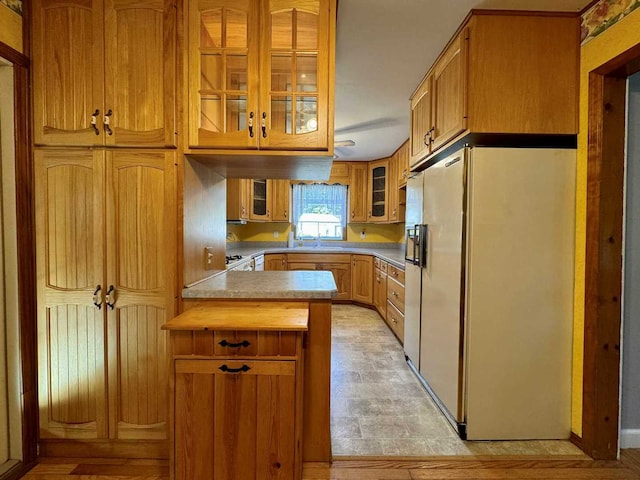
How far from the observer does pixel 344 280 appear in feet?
17.0

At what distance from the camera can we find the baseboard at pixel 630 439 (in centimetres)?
188

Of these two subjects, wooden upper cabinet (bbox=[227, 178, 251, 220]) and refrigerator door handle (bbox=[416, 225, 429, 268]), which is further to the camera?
wooden upper cabinet (bbox=[227, 178, 251, 220])

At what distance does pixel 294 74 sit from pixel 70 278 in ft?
5.14

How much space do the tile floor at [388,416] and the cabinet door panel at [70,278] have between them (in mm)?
1417

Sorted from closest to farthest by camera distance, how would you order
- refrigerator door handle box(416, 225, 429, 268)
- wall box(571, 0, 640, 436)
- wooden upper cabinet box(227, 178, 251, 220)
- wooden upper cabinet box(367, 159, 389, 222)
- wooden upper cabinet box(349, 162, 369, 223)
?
1. wall box(571, 0, 640, 436)
2. refrigerator door handle box(416, 225, 429, 268)
3. wooden upper cabinet box(227, 178, 251, 220)
4. wooden upper cabinet box(367, 159, 389, 222)
5. wooden upper cabinet box(349, 162, 369, 223)

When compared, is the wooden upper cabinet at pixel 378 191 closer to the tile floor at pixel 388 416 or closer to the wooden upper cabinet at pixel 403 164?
the wooden upper cabinet at pixel 403 164

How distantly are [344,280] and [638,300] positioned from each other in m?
3.63

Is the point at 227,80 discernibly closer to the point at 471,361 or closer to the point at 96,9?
the point at 96,9

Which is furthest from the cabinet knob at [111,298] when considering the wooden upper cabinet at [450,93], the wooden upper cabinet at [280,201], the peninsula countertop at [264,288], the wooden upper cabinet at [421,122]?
the wooden upper cabinet at [280,201]

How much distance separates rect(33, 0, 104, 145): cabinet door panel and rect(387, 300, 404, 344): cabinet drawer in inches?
118

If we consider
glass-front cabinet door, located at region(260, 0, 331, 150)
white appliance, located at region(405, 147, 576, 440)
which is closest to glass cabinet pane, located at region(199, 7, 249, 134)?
glass-front cabinet door, located at region(260, 0, 331, 150)

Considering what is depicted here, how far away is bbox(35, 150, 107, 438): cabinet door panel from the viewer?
5.56ft

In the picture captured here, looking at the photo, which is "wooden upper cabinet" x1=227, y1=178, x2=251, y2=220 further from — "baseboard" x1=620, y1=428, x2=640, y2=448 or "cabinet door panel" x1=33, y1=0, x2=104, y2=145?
"baseboard" x1=620, y1=428, x2=640, y2=448

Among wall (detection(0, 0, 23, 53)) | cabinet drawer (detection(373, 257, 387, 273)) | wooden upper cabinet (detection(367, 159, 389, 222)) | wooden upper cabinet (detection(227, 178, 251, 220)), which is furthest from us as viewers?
wooden upper cabinet (detection(367, 159, 389, 222))
